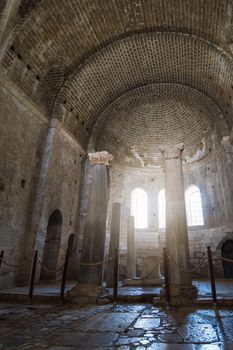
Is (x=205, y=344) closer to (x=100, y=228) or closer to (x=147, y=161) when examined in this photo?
(x=100, y=228)

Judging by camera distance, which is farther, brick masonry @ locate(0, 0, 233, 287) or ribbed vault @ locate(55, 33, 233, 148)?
ribbed vault @ locate(55, 33, 233, 148)

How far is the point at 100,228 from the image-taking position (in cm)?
664

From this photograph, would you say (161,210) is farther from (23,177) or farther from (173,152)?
(173,152)

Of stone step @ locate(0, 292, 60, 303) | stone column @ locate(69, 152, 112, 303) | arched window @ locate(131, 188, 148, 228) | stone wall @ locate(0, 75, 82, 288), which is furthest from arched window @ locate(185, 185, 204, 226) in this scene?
stone step @ locate(0, 292, 60, 303)

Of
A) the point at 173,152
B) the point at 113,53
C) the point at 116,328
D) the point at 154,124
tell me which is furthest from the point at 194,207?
the point at 116,328

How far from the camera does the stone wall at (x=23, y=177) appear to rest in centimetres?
834

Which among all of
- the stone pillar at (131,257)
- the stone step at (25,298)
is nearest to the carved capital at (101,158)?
the stone step at (25,298)

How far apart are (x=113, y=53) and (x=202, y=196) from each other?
9.40 metres

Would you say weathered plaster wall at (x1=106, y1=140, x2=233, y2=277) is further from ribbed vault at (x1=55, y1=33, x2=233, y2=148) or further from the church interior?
ribbed vault at (x1=55, y1=33, x2=233, y2=148)

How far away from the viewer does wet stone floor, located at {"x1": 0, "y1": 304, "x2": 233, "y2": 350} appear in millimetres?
2674

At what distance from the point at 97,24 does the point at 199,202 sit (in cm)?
1105

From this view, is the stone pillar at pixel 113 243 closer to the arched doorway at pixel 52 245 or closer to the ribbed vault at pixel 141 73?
the arched doorway at pixel 52 245

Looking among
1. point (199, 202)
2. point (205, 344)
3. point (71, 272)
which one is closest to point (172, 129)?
point (199, 202)

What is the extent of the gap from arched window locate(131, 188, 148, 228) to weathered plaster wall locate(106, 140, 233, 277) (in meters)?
0.31
